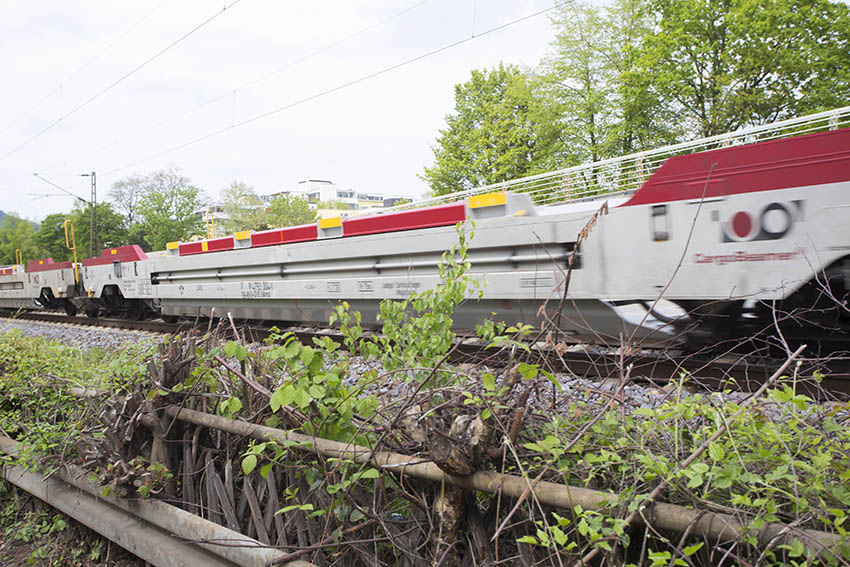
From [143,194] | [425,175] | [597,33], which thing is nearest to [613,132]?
[597,33]

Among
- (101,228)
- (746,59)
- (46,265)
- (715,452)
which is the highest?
(746,59)

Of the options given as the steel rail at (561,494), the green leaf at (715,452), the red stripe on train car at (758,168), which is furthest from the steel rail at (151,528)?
the red stripe on train car at (758,168)

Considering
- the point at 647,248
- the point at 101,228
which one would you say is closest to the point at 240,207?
the point at 101,228

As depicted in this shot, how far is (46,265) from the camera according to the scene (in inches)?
710

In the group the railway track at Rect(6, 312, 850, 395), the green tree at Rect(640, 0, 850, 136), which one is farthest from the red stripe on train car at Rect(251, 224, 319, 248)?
the green tree at Rect(640, 0, 850, 136)

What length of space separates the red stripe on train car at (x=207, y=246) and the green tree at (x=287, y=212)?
59622 millimetres

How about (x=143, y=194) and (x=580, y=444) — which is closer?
(x=580, y=444)

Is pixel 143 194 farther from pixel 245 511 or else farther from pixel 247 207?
pixel 245 511

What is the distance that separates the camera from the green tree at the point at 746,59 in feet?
71.0

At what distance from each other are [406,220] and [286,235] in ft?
9.50

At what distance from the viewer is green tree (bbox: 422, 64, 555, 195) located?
31.8 meters

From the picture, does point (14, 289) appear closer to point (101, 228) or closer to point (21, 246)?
point (101, 228)

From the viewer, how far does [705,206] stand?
544 cm

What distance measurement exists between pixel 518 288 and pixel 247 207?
6870 centimetres
